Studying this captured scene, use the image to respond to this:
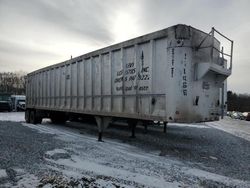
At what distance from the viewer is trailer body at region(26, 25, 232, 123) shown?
25.6 ft

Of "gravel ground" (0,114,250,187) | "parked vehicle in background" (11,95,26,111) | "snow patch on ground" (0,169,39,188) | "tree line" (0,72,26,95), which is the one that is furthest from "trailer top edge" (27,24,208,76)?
"tree line" (0,72,26,95)

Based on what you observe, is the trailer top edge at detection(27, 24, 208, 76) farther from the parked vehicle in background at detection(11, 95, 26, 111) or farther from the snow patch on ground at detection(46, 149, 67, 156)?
the parked vehicle in background at detection(11, 95, 26, 111)

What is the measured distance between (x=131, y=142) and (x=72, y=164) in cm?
418

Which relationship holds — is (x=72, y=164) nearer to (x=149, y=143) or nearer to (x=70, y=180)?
(x=70, y=180)

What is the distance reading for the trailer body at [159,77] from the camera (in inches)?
307

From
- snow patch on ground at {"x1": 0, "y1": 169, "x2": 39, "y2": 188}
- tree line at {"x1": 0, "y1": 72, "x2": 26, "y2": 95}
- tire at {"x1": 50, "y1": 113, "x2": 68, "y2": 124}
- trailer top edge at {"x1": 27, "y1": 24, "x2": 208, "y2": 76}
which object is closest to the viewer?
snow patch on ground at {"x1": 0, "y1": 169, "x2": 39, "y2": 188}

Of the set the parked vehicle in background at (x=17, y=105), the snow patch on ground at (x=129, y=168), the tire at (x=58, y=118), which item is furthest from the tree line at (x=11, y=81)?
the snow patch on ground at (x=129, y=168)

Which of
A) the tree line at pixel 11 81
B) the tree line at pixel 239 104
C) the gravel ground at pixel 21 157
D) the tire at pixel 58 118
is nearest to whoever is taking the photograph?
the gravel ground at pixel 21 157

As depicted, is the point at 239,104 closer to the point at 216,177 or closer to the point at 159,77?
the point at 159,77

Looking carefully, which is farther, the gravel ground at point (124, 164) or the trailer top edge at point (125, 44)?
the trailer top edge at point (125, 44)

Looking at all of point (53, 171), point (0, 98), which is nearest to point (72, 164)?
point (53, 171)

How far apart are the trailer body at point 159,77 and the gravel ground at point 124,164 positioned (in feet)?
3.51

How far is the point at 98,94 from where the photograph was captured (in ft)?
36.1

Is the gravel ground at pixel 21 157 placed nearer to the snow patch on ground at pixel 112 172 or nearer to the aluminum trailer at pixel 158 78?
the snow patch on ground at pixel 112 172
